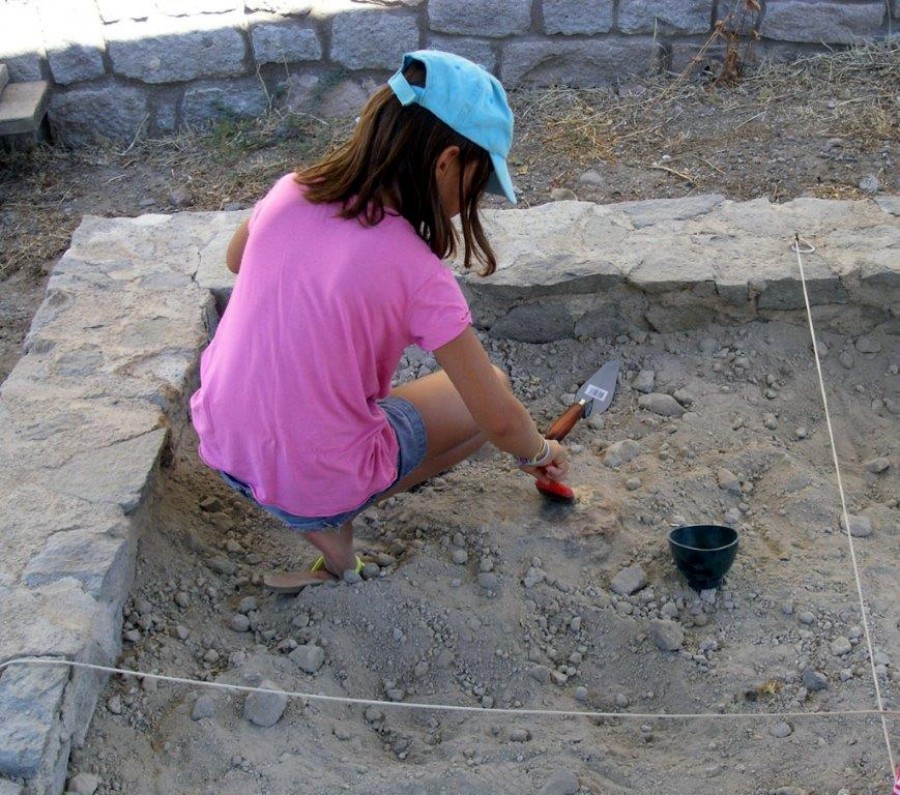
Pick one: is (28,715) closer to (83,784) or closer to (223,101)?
(83,784)

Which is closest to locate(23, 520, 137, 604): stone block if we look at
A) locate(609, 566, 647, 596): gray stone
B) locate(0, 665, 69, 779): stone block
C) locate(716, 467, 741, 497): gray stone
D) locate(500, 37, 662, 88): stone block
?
locate(0, 665, 69, 779): stone block

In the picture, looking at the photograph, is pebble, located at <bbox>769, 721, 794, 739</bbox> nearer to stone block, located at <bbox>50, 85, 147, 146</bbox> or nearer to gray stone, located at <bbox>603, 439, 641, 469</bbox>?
gray stone, located at <bbox>603, 439, 641, 469</bbox>

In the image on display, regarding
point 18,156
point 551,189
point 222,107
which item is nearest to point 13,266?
point 18,156

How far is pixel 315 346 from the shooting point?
7.22 feet

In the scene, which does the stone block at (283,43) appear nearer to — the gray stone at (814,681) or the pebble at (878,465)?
the pebble at (878,465)

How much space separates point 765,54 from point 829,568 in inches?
128

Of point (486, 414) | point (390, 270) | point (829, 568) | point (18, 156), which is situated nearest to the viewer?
point (390, 270)

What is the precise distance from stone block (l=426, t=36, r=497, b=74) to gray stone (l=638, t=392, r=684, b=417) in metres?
2.34

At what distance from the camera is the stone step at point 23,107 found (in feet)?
15.1

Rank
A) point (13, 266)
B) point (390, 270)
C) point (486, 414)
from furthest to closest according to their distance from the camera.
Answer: point (13, 266) < point (486, 414) < point (390, 270)

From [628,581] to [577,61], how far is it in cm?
318

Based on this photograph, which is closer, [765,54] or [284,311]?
[284,311]

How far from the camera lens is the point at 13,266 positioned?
14.1ft

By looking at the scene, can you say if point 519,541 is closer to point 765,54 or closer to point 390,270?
point 390,270
